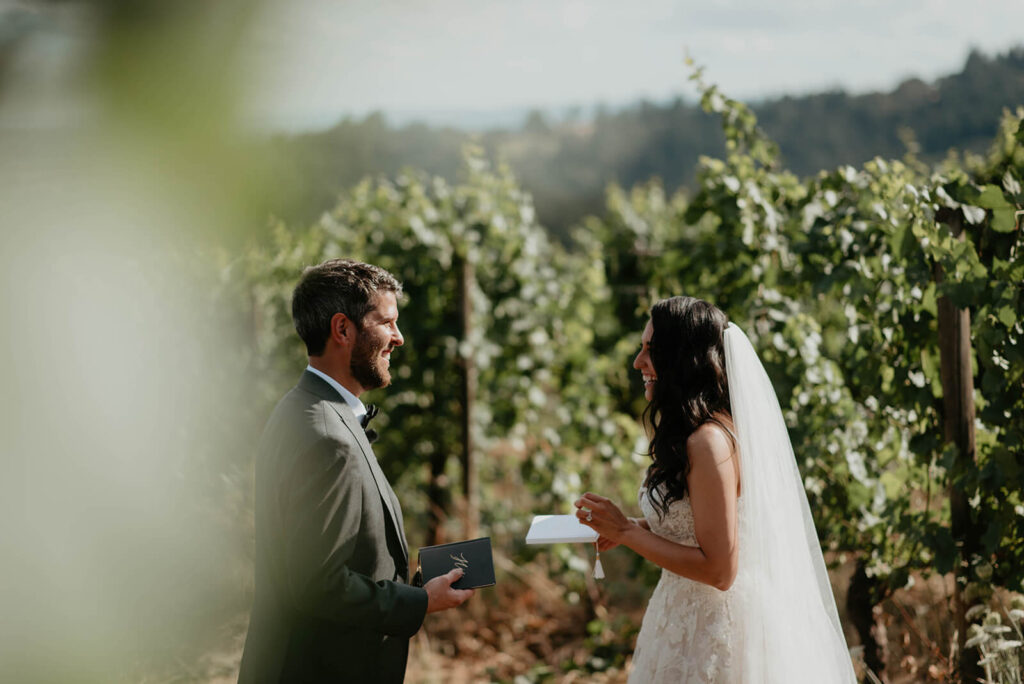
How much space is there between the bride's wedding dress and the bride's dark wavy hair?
43mm

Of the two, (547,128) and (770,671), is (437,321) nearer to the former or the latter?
(770,671)

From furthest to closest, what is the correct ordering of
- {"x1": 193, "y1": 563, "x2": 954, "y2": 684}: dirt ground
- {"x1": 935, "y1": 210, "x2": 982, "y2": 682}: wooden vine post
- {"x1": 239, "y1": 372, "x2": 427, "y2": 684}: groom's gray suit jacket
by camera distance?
1. {"x1": 193, "y1": 563, "x2": 954, "y2": 684}: dirt ground
2. {"x1": 935, "y1": 210, "x2": 982, "y2": 682}: wooden vine post
3. {"x1": 239, "y1": 372, "x2": 427, "y2": 684}: groom's gray suit jacket

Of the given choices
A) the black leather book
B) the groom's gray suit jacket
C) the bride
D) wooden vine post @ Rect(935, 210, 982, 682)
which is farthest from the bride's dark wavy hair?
wooden vine post @ Rect(935, 210, 982, 682)

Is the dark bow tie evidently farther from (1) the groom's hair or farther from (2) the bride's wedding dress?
(2) the bride's wedding dress

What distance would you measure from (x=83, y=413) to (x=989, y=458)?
110 inches

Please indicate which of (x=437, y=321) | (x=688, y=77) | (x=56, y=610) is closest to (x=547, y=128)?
(x=437, y=321)

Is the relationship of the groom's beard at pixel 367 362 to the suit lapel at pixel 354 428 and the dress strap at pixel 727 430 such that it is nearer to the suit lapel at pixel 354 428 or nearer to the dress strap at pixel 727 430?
the suit lapel at pixel 354 428

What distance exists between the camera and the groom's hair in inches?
85.0

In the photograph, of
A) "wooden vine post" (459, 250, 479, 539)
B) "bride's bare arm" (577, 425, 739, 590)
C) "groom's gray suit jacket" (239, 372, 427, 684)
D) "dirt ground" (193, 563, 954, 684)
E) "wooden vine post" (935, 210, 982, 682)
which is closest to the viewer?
"groom's gray suit jacket" (239, 372, 427, 684)

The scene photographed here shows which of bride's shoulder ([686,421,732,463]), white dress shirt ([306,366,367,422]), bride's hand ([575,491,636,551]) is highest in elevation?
white dress shirt ([306,366,367,422])

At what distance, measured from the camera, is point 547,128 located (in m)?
21.8

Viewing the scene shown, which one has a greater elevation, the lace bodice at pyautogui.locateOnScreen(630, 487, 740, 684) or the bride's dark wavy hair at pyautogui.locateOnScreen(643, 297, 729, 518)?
the bride's dark wavy hair at pyautogui.locateOnScreen(643, 297, 729, 518)

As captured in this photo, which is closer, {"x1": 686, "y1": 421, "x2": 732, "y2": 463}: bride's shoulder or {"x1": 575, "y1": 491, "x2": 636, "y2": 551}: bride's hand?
{"x1": 686, "y1": 421, "x2": 732, "y2": 463}: bride's shoulder

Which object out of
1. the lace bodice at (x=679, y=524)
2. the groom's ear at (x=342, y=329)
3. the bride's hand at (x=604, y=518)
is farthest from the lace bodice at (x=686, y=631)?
the groom's ear at (x=342, y=329)
